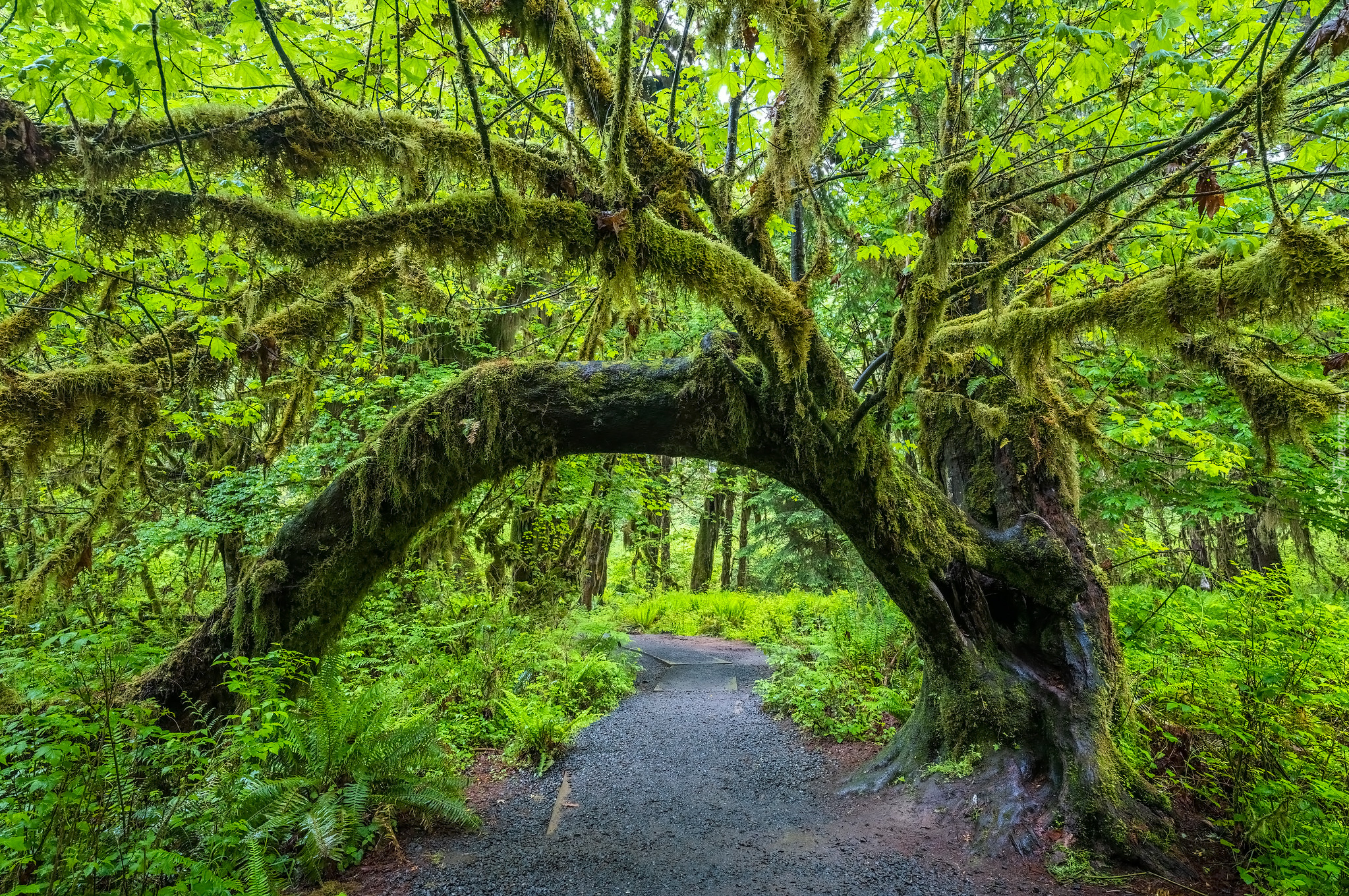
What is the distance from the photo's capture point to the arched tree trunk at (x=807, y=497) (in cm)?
423

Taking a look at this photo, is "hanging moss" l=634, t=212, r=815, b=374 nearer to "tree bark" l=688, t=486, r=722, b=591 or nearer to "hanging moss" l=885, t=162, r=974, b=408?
"hanging moss" l=885, t=162, r=974, b=408

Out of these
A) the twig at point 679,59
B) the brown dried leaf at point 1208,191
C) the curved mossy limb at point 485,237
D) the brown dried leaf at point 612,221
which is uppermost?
the twig at point 679,59

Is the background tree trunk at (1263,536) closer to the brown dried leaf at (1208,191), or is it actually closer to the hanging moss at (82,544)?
the brown dried leaf at (1208,191)

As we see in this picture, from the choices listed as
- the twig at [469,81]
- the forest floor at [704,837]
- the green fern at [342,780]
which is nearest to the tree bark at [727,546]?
the forest floor at [704,837]

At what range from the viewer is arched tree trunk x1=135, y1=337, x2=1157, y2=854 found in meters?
4.23

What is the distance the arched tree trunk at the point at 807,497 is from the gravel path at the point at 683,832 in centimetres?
110

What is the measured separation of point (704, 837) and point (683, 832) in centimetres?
17

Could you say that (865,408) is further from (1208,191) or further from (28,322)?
(28,322)

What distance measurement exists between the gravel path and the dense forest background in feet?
1.59

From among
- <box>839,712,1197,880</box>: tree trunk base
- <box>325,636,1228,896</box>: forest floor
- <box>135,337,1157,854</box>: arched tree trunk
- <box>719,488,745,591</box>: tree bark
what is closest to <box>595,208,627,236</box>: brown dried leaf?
<box>135,337,1157,854</box>: arched tree trunk

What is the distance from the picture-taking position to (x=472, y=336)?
8.16 metres

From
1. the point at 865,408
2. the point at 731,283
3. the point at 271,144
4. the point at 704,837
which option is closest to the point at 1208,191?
the point at 865,408

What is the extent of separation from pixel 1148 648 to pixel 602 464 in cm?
665

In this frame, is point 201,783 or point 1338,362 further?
point 1338,362
